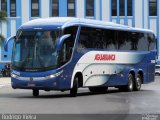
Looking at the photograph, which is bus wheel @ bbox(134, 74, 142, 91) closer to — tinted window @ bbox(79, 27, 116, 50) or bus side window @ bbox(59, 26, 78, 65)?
tinted window @ bbox(79, 27, 116, 50)

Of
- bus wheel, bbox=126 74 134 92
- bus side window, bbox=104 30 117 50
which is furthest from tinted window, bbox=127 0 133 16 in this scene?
bus side window, bbox=104 30 117 50

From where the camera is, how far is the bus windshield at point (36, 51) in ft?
77.3

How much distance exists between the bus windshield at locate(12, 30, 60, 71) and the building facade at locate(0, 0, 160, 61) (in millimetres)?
46120

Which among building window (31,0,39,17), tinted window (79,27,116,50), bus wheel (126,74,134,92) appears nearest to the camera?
tinted window (79,27,116,50)

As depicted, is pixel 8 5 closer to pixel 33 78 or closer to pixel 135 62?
pixel 135 62

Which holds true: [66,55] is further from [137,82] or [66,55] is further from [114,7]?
[114,7]

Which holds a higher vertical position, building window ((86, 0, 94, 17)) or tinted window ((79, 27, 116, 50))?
building window ((86, 0, 94, 17))

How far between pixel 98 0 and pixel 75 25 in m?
46.2

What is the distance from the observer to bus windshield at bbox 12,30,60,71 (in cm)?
2355

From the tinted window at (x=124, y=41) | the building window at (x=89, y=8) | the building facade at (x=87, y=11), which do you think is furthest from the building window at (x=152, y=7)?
the tinted window at (x=124, y=41)

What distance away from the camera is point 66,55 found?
78.3 feet

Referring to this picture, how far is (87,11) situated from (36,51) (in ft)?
156

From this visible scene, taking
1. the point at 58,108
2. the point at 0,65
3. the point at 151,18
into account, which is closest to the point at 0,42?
the point at 0,65

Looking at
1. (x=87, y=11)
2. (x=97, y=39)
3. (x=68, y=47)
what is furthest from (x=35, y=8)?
(x=68, y=47)
